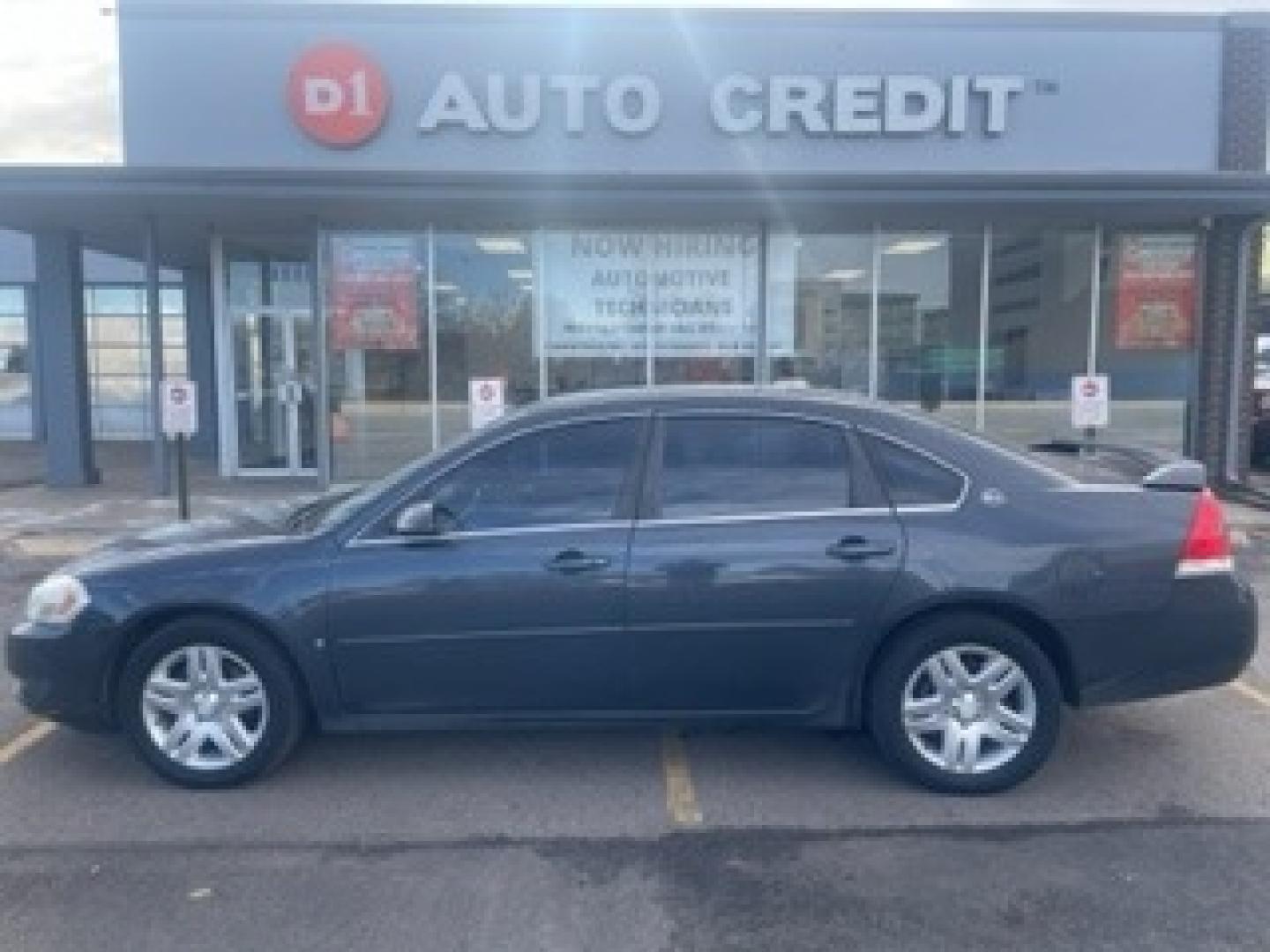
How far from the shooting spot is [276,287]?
14391mm

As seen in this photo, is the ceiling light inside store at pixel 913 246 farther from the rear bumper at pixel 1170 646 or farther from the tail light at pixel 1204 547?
the rear bumper at pixel 1170 646

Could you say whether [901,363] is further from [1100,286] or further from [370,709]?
[370,709]

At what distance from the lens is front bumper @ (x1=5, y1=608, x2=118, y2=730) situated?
14.6 feet

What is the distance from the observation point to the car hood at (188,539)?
4.54 metres

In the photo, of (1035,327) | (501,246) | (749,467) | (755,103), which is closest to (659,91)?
(755,103)

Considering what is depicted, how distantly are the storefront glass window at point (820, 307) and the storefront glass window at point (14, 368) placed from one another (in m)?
15.3

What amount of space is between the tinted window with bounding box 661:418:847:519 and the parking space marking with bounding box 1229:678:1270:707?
8.89ft

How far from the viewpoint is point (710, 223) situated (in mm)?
13055

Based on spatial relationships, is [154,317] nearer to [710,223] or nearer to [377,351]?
[377,351]

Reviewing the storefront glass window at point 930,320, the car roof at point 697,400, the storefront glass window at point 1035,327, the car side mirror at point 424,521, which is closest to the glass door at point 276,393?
the storefront glass window at point 930,320

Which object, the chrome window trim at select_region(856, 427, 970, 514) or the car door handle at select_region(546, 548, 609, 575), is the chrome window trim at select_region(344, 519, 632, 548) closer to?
the car door handle at select_region(546, 548, 609, 575)

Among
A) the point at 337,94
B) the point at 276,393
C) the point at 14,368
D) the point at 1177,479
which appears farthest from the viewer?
the point at 14,368

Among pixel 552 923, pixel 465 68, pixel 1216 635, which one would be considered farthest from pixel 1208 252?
pixel 552 923

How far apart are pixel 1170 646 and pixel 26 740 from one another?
4.95 meters
